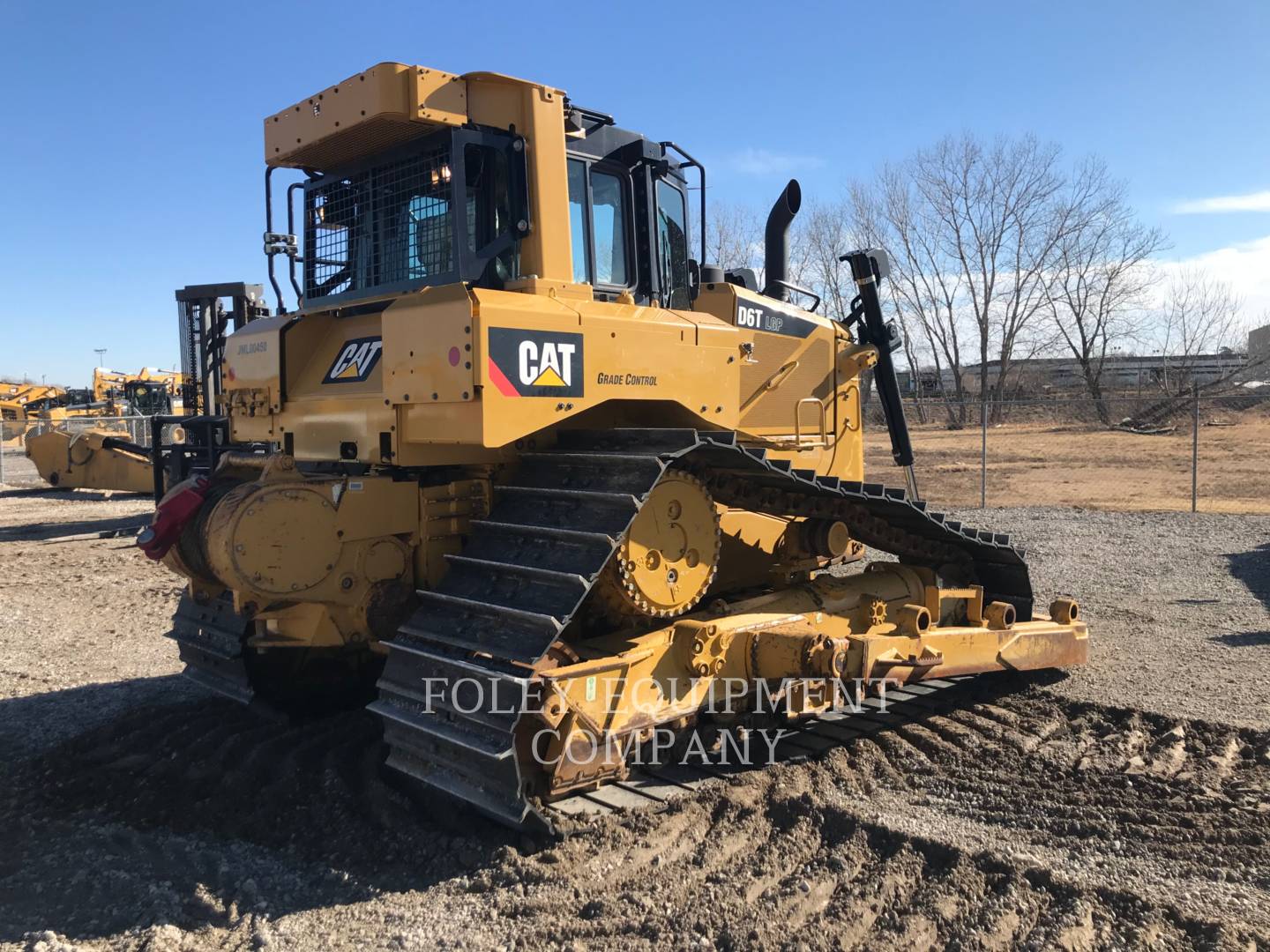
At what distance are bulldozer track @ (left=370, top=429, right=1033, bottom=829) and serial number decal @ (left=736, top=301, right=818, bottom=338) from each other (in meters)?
1.20

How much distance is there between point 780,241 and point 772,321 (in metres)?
1.09

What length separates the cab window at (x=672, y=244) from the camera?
16.9 ft

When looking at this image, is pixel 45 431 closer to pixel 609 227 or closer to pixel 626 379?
pixel 609 227

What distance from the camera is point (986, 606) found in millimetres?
5957

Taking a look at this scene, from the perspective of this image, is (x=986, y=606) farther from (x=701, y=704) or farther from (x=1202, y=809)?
(x=701, y=704)

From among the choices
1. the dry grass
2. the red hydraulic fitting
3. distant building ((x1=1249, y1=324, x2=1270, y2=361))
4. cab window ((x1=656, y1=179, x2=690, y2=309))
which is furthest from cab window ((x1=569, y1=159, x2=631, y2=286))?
distant building ((x1=1249, y1=324, x2=1270, y2=361))

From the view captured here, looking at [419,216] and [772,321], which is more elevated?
[419,216]

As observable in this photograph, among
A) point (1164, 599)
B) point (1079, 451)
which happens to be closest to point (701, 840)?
point (1164, 599)

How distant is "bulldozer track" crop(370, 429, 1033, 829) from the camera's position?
11.7ft

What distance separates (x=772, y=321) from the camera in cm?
574

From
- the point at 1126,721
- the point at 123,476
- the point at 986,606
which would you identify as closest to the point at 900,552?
the point at 986,606

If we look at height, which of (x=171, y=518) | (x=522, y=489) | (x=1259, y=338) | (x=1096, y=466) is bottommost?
(x=1096, y=466)

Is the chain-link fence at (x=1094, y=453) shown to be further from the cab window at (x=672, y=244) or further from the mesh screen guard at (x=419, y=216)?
the mesh screen guard at (x=419, y=216)

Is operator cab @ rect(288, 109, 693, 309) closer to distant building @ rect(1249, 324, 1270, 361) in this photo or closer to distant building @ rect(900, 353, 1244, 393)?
distant building @ rect(900, 353, 1244, 393)
